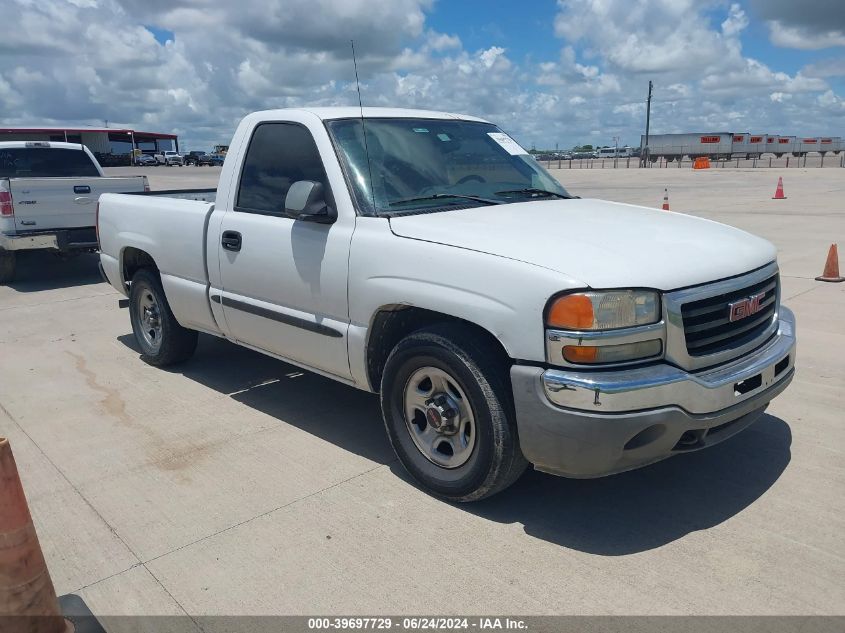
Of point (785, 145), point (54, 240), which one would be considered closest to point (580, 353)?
point (54, 240)

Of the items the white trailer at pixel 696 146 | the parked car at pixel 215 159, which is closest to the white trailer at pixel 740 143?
the white trailer at pixel 696 146

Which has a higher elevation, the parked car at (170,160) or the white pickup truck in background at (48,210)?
the white pickup truck in background at (48,210)

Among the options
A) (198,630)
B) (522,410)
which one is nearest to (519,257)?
(522,410)

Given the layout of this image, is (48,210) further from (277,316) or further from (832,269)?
(832,269)

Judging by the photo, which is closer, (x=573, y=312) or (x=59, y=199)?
(x=573, y=312)

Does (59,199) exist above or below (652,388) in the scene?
above

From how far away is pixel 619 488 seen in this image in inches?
149

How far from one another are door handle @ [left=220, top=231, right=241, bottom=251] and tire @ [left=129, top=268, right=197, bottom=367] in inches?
50.5

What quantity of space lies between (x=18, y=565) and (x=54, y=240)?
8.11 m

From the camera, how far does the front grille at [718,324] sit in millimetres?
3137

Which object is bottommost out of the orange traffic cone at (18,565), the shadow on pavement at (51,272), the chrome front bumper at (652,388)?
Result: the shadow on pavement at (51,272)

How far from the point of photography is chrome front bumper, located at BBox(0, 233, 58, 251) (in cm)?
925

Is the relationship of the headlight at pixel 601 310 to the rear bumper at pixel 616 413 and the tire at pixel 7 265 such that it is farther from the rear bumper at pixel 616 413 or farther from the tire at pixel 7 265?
the tire at pixel 7 265

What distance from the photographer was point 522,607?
281cm
